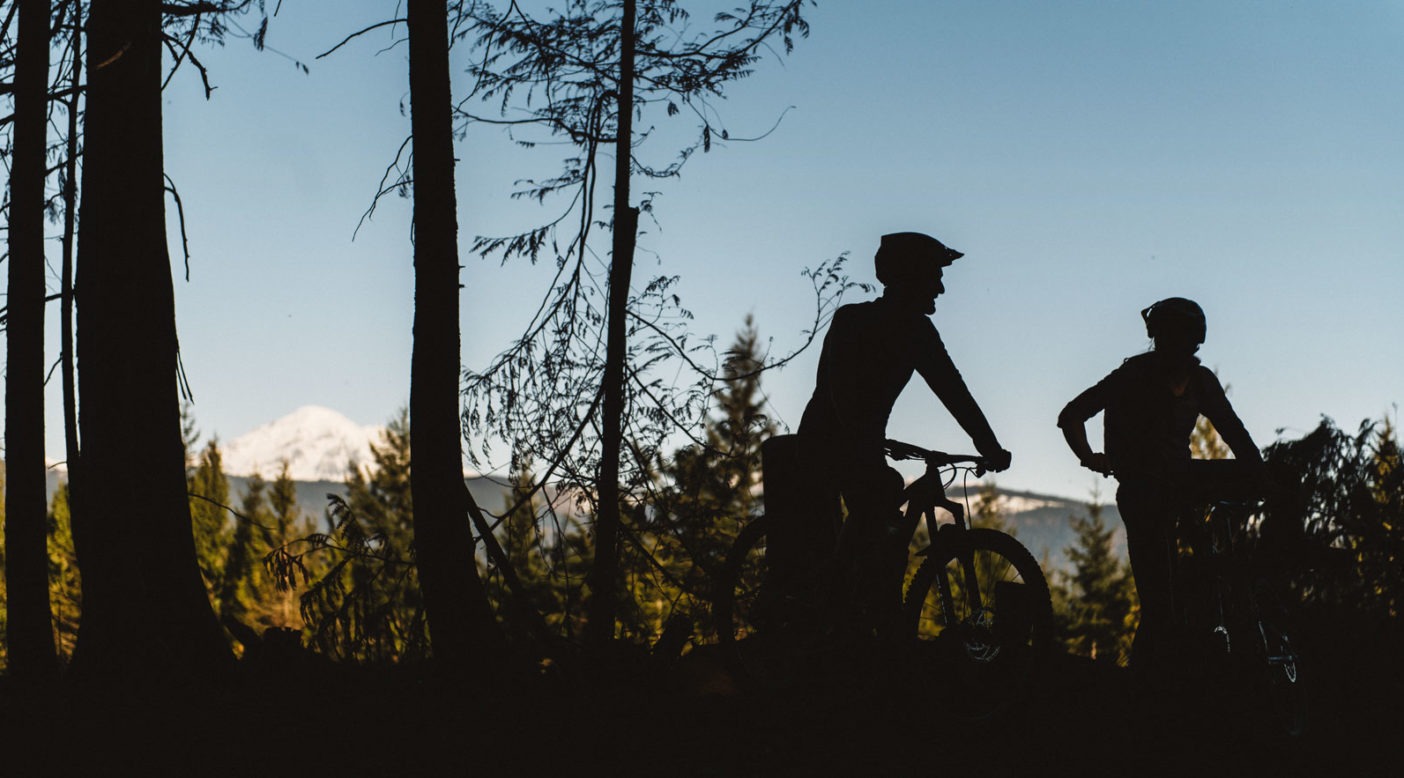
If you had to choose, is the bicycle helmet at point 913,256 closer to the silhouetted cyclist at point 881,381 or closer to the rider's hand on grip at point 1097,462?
the silhouetted cyclist at point 881,381

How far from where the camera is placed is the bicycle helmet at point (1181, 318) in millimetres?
5766

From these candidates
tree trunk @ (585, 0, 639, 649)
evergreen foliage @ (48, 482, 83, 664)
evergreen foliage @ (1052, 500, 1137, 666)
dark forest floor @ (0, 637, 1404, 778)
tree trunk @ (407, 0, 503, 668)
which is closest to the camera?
dark forest floor @ (0, 637, 1404, 778)

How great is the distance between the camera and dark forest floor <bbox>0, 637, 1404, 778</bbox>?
16.9 feet

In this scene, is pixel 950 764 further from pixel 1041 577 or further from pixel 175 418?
pixel 175 418

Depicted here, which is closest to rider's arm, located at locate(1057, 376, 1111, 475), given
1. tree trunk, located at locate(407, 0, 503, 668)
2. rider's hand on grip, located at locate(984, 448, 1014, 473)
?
rider's hand on grip, located at locate(984, 448, 1014, 473)

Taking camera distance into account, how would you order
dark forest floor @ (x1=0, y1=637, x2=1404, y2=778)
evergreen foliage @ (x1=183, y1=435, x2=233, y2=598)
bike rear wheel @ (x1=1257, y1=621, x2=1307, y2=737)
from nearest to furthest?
dark forest floor @ (x1=0, y1=637, x2=1404, y2=778), bike rear wheel @ (x1=1257, y1=621, x2=1307, y2=737), evergreen foliage @ (x1=183, y1=435, x2=233, y2=598)

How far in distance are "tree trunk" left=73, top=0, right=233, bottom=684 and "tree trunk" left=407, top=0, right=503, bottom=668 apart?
134 cm

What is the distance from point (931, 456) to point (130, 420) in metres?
4.84

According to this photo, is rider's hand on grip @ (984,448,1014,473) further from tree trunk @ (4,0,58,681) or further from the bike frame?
tree trunk @ (4,0,58,681)

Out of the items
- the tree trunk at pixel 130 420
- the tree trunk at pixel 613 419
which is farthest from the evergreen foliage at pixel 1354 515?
the tree trunk at pixel 130 420

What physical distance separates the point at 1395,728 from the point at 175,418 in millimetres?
7506

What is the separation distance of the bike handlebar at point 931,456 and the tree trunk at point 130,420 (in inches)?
166

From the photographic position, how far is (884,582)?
5.64 m

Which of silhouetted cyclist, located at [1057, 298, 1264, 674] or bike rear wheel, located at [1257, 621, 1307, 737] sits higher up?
silhouetted cyclist, located at [1057, 298, 1264, 674]
